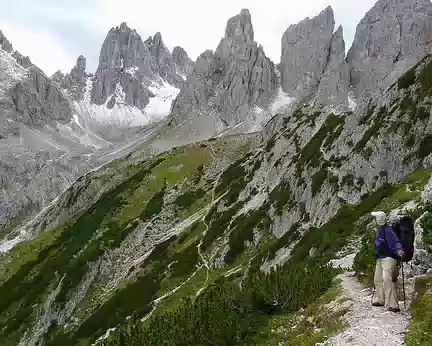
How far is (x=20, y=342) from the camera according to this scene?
7962 cm

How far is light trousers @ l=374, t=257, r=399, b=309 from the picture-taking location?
14133 millimetres

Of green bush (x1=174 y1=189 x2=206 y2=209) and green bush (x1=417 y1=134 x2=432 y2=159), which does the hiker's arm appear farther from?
green bush (x1=174 y1=189 x2=206 y2=209)

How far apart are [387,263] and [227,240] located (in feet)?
197

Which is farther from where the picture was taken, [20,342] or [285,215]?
[20,342]

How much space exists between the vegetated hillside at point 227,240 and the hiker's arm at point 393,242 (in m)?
3.18

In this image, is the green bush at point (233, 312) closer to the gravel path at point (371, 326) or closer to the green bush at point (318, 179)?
the gravel path at point (371, 326)

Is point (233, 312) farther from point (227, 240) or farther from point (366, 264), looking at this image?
point (227, 240)

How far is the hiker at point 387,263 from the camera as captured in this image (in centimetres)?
1408

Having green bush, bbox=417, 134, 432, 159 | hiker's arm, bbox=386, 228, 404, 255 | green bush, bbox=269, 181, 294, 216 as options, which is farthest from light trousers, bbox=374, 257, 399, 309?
green bush, bbox=269, 181, 294, 216

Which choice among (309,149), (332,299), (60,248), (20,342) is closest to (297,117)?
(309,149)

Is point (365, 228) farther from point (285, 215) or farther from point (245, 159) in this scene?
point (245, 159)

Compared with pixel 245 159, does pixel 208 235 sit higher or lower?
lower

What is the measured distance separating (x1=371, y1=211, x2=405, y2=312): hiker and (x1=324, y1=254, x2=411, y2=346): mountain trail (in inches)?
13.8

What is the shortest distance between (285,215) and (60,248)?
66134mm
